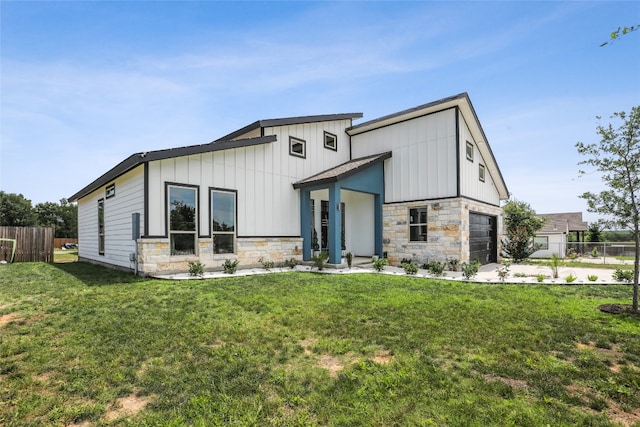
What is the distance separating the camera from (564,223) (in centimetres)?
2861

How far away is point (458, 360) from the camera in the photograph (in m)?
3.44

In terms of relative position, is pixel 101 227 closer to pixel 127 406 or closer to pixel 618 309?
pixel 127 406

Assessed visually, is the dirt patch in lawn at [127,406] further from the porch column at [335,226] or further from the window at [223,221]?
the porch column at [335,226]

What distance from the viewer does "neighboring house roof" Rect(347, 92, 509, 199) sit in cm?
1125

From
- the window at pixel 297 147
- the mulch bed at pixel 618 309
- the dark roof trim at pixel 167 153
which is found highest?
the window at pixel 297 147

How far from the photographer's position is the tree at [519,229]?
1477 cm

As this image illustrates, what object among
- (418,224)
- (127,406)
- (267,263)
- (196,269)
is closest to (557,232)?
(418,224)

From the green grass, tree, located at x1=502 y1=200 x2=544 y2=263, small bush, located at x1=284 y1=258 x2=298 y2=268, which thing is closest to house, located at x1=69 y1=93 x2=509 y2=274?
small bush, located at x1=284 y1=258 x2=298 y2=268

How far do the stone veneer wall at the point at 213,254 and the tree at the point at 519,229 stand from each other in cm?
1075

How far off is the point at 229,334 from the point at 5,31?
1087 centimetres

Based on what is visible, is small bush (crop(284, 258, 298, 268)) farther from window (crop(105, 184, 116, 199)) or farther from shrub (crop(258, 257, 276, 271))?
window (crop(105, 184, 116, 199))

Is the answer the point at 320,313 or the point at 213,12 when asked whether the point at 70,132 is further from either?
the point at 320,313

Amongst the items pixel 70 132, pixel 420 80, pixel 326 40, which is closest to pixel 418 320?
pixel 326 40

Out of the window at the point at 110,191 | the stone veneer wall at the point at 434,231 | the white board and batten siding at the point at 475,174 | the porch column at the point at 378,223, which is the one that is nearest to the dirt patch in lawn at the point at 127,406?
the window at the point at 110,191
